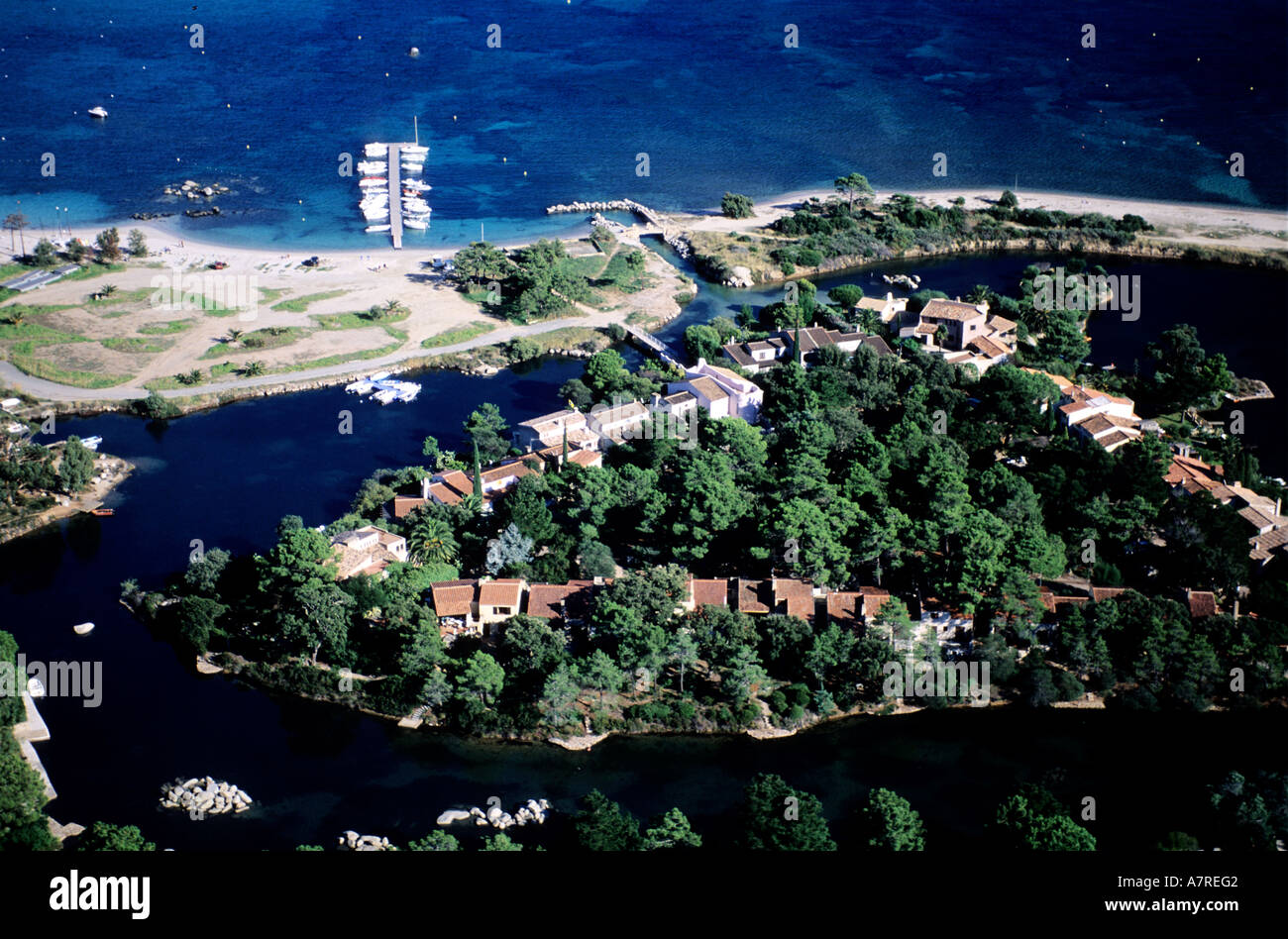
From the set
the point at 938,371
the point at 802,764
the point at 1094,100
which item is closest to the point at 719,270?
the point at 938,371

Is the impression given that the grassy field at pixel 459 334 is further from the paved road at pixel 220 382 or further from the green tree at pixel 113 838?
the green tree at pixel 113 838

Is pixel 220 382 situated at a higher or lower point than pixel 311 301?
lower

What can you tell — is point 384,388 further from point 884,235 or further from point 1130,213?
point 1130,213

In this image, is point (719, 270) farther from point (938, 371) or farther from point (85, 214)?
point (85, 214)

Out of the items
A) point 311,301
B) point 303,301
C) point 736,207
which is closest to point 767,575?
point 311,301

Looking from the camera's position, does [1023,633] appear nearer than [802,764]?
No
